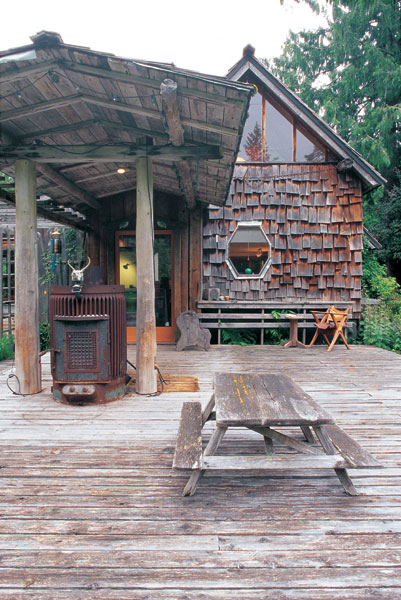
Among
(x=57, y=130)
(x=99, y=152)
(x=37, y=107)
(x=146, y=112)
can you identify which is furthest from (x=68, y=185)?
(x=146, y=112)

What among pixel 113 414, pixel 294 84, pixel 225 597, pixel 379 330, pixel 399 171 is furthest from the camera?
pixel 294 84

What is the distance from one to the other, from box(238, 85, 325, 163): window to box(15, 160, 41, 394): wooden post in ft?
19.6

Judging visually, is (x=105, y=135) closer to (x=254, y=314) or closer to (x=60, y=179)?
(x=60, y=179)

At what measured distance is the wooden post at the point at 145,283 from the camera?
4434 millimetres

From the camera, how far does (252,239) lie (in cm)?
891

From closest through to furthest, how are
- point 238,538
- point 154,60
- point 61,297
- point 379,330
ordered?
point 238,538 → point 154,60 → point 61,297 → point 379,330

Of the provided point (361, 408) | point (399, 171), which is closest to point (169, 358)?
point (361, 408)

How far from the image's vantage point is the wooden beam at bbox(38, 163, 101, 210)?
16.8 feet

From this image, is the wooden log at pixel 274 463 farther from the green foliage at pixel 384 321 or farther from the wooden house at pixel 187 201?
the green foliage at pixel 384 321

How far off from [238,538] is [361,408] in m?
2.45

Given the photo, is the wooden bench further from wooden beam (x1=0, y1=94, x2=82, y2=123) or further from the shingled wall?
wooden beam (x1=0, y1=94, x2=82, y2=123)

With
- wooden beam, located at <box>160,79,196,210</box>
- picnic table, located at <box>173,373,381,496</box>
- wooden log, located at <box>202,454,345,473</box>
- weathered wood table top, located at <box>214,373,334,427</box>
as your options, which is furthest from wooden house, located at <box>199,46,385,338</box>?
wooden log, located at <box>202,454,345,473</box>

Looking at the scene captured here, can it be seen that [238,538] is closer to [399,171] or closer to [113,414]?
[113,414]

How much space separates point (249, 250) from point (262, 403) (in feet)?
21.8
